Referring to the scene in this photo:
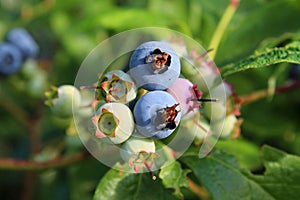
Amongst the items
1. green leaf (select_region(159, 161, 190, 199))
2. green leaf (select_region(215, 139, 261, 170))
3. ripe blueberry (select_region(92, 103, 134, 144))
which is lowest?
green leaf (select_region(159, 161, 190, 199))

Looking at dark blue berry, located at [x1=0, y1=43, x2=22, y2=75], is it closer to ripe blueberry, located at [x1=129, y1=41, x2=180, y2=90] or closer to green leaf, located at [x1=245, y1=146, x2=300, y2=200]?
ripe blueberry, located at [x1=129, y1=41, x2=180, y2=90]

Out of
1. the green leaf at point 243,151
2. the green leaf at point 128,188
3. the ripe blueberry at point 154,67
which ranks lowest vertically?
the green leaf at point 128,188

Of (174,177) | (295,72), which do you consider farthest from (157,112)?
(295,72)

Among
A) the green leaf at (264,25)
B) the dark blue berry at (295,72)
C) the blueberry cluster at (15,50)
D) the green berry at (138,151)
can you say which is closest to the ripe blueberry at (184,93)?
the green berry at (138,151)

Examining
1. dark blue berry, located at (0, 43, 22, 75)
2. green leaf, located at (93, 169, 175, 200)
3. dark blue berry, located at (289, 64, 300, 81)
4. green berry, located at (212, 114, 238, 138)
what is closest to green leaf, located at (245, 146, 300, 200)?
green berry, located at (212, 114, 238, 138)

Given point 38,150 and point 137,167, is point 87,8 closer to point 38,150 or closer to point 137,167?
point 38,150

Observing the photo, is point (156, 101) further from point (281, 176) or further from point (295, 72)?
point (295, 72)

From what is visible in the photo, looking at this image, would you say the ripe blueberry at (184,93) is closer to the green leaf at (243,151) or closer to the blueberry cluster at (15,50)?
the green leaf at (243,151)
